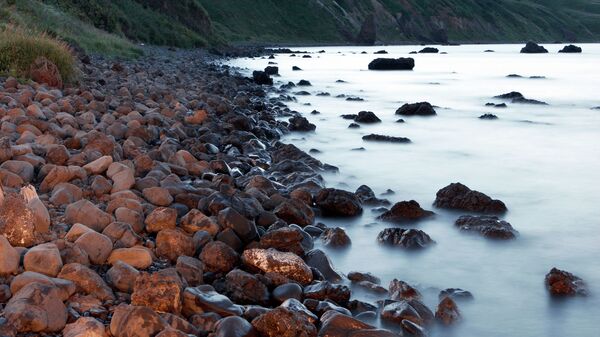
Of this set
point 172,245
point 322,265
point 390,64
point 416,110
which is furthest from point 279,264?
point 390,64

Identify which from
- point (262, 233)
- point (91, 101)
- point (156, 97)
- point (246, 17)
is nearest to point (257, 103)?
point (156, 97)

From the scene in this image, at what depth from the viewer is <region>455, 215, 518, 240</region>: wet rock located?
20.1 feet

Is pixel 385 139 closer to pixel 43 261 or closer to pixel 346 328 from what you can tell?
pixel 346 328

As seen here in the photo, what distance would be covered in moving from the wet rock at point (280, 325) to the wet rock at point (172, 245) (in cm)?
105

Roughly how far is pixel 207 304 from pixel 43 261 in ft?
2.89

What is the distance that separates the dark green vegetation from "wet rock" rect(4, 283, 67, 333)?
13.5 meters

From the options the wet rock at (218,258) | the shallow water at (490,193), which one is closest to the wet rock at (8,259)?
the wet rock at (218,258)

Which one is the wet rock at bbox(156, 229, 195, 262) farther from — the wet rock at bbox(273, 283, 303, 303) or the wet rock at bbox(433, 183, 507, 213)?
the wet rock at bbox(433, 183, 507, 213)

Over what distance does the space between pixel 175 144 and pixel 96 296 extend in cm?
430

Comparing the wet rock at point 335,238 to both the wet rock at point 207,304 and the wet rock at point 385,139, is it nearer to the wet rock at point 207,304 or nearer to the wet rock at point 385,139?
the wet rock at point 207,304

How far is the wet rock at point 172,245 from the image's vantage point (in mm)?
4254

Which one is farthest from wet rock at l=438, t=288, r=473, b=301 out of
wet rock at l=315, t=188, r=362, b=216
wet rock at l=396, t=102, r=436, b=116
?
wet rock at l=396, t=102, r=436, b=116

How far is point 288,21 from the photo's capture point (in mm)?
96000

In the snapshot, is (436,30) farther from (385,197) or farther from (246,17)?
(385,197)
